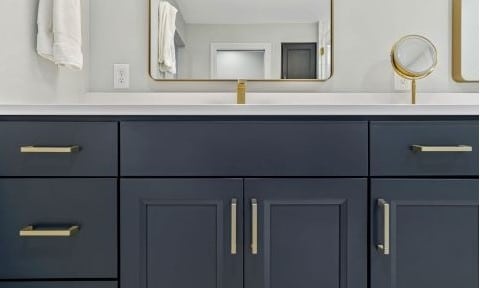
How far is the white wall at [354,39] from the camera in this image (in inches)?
69.4

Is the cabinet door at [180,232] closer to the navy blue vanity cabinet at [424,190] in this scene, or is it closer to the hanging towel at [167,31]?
the navy blue vanity cabinet at [424,190]

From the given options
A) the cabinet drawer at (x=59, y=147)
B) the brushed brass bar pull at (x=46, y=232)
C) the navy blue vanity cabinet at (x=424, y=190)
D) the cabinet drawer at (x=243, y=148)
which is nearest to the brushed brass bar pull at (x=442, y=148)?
the navy blue vanity cabinet at (x=424, y=190)

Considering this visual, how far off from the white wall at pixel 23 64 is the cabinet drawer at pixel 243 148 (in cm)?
45

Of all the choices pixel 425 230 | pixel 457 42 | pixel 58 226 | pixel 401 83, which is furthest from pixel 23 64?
pixel 457 42

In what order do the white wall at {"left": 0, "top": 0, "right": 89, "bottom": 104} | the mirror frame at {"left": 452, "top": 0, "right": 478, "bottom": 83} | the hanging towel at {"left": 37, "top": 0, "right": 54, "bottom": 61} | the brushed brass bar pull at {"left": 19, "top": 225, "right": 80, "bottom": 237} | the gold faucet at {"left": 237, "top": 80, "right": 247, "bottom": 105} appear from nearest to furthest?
the brushed brass bar pull at {"left": 19, "top": 225, "right": 80, "bottom": 237}, the white wall at {"left": 0, "top": 0, "right": 89, "bottom": 104}, the hanging towel at {"left": 37, "top": 0, "right": 54, "bottom": 61}, the gold faucet at {"left": 237, "top": 80, "right": 247, "bottom": 105}, the mirror frame at {"left": 452, "top": 0, "right": 478, "bottom": 83}

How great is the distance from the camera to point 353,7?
1764 mm

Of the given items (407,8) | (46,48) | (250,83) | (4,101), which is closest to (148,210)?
(4,101)

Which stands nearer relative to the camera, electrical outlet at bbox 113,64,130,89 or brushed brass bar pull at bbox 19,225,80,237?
brushed brass bar pull at bbox 19,225,80,237

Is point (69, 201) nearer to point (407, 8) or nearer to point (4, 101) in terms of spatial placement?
point (4, 101)

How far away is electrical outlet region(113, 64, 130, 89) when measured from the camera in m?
1.76

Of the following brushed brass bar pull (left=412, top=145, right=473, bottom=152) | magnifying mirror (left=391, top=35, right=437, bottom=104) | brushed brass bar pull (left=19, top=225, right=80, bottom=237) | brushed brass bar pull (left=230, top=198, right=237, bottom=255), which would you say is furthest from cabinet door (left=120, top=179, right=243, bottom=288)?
magnifying mirror (left=391, top=35, right=437, bottom=104)

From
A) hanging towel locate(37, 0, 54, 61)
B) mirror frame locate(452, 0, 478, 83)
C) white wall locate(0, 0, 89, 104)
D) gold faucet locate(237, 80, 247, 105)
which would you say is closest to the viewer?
white wall locate(0, 0, 89, 104)

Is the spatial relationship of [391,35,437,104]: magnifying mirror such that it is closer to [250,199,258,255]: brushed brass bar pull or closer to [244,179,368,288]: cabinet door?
[244,179,368,288]: cabinet door

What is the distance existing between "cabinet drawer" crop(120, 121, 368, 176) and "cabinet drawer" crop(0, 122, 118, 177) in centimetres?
5
